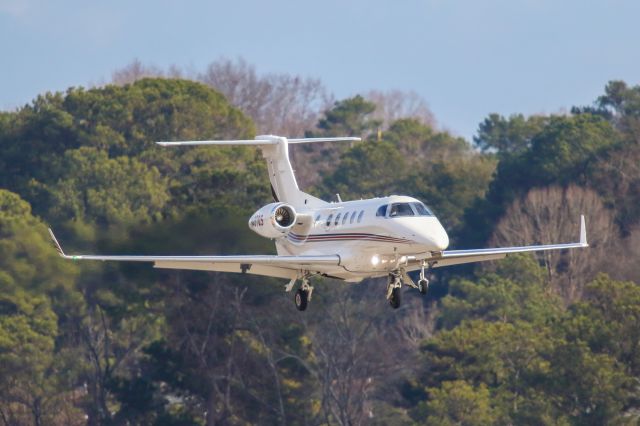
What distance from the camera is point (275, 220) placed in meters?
37.5

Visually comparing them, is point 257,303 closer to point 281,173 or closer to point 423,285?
point 281,173

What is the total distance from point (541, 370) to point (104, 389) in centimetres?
1796

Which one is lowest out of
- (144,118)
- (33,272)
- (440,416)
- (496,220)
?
(440,416)

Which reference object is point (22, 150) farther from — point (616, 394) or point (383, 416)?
point (616, 394)

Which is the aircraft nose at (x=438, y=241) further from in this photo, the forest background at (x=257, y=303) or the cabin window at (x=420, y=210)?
the forest background at (x=257, y=303)

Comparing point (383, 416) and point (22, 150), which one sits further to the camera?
point (22, 150)

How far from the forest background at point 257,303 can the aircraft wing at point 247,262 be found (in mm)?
15034

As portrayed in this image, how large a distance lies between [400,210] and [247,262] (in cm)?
392

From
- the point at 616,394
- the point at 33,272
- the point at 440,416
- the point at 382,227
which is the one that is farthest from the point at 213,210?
the point at 382,227

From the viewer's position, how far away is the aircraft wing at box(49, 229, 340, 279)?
35.3 m

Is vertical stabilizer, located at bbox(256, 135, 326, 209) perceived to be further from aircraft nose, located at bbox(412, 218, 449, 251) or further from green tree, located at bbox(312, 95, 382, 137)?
green tree, located at bbox(312, 95, 382, 137)

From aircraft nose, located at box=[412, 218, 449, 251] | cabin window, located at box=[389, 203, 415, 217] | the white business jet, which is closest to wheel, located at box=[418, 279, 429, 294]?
the white business jet

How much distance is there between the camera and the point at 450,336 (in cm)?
6281

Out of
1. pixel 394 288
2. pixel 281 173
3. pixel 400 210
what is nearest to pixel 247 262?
pixel 394 288
